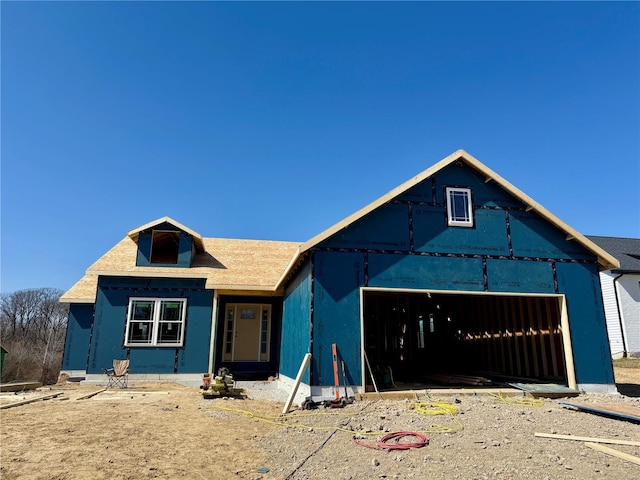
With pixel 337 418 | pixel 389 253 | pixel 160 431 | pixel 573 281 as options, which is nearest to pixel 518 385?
pixel 573 281

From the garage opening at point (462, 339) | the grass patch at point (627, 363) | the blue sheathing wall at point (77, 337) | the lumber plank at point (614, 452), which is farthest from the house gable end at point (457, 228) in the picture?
the grass patch at point (627, 363)

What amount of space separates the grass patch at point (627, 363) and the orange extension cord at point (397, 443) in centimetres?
2065

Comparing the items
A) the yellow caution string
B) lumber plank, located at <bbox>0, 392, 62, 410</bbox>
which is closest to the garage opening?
the yellow caution string

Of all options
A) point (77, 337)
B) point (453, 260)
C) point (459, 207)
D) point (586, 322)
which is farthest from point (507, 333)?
point (77, 337)

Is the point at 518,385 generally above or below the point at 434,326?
below

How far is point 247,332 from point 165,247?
5.96 metres

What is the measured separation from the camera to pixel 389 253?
11.4 m

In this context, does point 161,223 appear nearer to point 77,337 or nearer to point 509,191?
point 77,337

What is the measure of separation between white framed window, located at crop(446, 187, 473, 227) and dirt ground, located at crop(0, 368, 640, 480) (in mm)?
4749

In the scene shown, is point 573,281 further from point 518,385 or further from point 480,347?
point 480,347

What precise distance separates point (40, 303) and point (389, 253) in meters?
51.7

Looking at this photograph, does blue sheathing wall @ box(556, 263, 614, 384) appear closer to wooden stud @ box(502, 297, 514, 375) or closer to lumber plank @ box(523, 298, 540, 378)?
lumber plank @ box(523, 298, 540, 378)

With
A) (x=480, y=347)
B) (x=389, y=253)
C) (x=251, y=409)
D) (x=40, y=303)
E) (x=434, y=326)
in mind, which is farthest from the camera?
(x=40, y=303)

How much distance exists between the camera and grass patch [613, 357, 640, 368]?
2132cm
